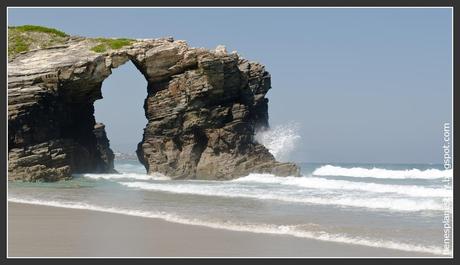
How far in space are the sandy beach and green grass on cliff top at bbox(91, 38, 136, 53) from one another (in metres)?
24.4

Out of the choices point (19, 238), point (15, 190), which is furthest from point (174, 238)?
point (15, 190)

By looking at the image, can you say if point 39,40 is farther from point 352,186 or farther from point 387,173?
point 387,173

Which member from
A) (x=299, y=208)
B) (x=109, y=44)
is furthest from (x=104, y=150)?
(x=299, y=208)

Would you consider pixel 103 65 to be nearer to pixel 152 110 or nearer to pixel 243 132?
pixel 152 110

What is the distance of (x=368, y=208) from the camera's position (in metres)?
19.7

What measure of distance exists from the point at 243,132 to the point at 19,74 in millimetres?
16205

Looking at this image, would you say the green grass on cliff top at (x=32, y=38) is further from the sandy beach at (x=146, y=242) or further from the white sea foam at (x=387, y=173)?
the white sea foam at (x=387, y=173)

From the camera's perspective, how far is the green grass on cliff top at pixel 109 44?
38.5 meters

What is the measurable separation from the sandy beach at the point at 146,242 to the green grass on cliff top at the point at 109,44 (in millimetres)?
24388

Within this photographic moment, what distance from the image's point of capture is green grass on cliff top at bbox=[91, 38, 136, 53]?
126 feet

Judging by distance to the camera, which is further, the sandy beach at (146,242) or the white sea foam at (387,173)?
the white sea foam at (387,173)

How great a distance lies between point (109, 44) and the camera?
3919 cm

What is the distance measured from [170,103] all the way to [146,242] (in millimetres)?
27409

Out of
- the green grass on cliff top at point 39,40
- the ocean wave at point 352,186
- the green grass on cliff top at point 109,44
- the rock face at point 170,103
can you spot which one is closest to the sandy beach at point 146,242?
the ocean wave at point 352,186
